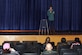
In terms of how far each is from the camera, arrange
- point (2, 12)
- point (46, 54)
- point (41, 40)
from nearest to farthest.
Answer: point (46, 54)
point (41, 40)
point (2, 12)

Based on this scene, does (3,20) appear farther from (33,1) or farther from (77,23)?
(77,23)

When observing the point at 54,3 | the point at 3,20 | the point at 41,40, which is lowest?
the point at 41,40

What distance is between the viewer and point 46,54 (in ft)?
19.2

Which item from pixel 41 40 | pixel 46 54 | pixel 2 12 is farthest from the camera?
pixel 2 12

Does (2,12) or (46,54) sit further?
(2,12)

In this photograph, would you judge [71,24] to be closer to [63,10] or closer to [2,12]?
[63,10]

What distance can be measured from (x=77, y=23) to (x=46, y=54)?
11.1m

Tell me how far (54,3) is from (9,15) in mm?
3036

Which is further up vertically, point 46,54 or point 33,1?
point 33,1

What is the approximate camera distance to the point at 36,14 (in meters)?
16.8

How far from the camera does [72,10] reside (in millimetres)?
16844

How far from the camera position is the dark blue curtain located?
54.6ft

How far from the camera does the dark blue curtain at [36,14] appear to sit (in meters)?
16.6

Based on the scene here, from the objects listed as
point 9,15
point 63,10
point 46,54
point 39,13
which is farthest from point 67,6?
point 46,54
